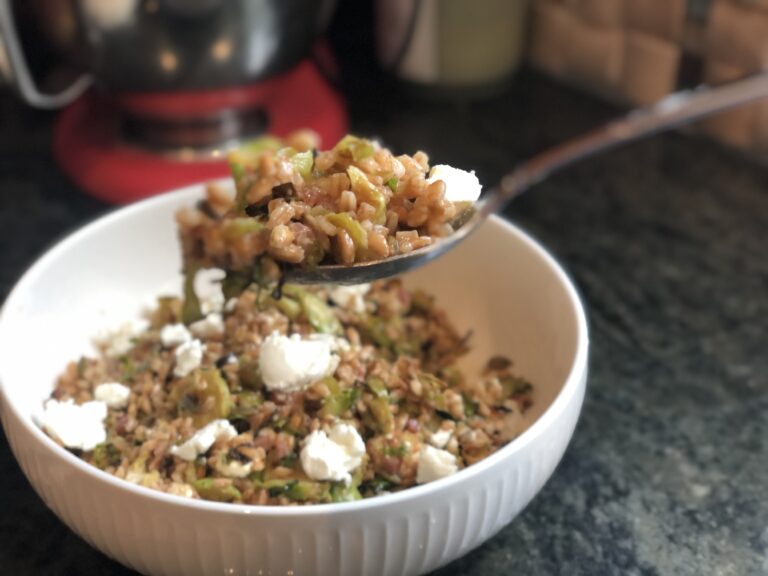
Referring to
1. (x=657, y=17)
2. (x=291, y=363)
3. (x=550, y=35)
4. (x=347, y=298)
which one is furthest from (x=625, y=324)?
(x=550, y=35)

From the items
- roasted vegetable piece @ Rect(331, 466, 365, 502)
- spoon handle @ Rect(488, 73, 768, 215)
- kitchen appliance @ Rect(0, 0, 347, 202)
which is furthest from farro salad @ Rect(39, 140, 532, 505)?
kitchen appliance @ Rect(0, 0, 347, 202)

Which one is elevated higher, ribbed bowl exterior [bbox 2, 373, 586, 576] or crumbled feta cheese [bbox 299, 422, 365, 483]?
ribbed bowl exterior [bbox 2, 373, 586, 576]

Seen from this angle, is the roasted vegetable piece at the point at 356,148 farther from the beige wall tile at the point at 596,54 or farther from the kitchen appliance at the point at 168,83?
the beige wall tile at the point at 596,54

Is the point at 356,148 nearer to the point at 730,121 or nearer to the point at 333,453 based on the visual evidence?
the point at 333,453

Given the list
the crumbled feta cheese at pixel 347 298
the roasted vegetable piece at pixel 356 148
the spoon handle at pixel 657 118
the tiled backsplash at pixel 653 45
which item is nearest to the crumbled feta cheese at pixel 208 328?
the crumbled feta cheese at pixel 347 298

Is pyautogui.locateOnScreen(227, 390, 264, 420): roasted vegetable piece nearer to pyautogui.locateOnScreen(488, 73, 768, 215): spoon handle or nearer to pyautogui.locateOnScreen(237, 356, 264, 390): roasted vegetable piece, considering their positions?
pyautogui.locateOnScreen(237, 356, 264, 390): roasted vegetable piece
